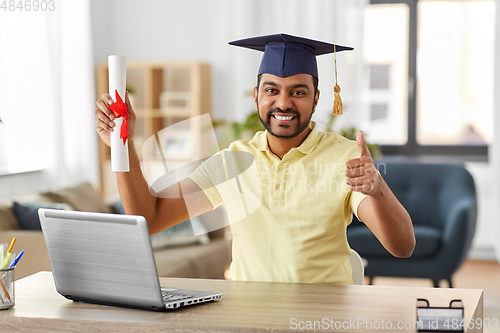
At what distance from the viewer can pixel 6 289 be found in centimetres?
107

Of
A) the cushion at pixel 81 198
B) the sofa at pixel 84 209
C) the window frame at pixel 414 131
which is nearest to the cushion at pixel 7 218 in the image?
the sofa at pixel 84 209

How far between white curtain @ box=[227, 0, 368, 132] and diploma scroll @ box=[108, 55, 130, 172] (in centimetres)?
333

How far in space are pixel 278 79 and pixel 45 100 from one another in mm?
2957

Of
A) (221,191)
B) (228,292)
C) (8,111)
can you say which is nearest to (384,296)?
(228,292)

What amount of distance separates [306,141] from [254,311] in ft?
1.97

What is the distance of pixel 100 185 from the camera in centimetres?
481

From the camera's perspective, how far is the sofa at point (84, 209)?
251cm

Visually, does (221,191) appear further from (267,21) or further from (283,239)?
(267,21)

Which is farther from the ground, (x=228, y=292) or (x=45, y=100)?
(x=45, y=100)

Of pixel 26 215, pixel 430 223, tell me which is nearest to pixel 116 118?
pixel 26 215

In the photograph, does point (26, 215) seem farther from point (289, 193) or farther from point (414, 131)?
point (414, 131)

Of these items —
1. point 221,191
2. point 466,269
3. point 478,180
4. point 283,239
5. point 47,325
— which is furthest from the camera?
point 478,180

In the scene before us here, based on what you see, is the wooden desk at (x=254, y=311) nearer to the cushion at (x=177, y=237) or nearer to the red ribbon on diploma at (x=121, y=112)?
the red ribbon on diploma at (x=121, y=112)

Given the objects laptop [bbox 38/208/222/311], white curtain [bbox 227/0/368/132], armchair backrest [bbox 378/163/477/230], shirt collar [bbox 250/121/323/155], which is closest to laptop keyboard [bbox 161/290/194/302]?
laptop [bbox 38/208/222/311]
